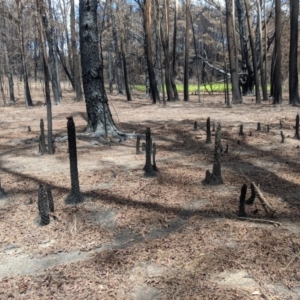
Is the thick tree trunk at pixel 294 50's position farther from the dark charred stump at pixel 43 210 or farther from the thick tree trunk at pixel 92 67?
Answer: the dark charred stump at pixel 43 210

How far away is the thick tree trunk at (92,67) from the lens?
8.08 m

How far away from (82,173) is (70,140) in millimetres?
1498

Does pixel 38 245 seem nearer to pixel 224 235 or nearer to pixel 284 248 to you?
pixel 224 235

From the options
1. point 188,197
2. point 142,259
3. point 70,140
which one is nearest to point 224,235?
point 142,259

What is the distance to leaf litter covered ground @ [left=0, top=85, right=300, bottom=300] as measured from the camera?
2594mm

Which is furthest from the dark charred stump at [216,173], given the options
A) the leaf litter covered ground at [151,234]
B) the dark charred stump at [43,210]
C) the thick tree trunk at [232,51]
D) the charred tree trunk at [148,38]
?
the thick tree trunk at [232,51]

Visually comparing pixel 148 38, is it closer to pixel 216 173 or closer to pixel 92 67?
pixel 92 67

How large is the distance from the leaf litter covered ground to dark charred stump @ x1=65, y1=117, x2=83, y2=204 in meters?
0.14

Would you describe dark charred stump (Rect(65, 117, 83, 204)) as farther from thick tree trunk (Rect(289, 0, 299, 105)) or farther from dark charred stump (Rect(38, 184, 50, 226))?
thick tree trunk (Rect(289, 0, 299, 105))

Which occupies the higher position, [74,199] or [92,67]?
[92,67]

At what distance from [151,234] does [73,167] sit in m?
1.31

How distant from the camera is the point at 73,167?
412cm

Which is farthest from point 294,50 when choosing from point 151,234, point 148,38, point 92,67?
point 151,234

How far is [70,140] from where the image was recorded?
4129 millimetres
